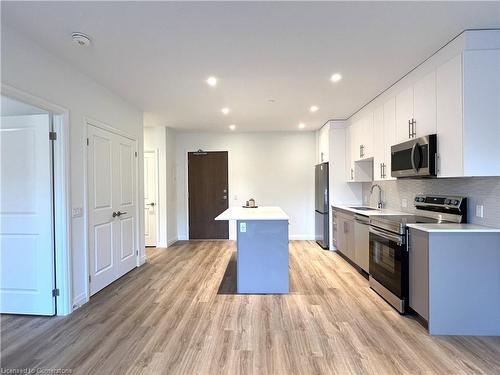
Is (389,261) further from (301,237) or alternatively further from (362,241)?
(301,237)

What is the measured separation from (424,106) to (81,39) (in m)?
3.23

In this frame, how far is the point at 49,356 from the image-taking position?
2.12 metres

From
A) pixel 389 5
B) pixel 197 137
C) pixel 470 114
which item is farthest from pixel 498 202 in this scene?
pixel 197 137

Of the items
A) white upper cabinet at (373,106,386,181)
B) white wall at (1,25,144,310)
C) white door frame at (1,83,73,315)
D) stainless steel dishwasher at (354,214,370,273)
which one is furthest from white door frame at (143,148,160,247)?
white upper cabinet at (373,106,386,181)

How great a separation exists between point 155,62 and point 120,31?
572 mm

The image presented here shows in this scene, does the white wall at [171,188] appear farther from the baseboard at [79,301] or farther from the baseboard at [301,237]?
the baseboard at [79,301]

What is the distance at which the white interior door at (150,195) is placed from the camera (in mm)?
5883

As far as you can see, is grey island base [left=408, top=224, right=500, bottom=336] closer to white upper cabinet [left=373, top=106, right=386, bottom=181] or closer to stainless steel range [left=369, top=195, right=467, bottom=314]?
stainless steel range [left=369, top=195, right=467, bottom=314]

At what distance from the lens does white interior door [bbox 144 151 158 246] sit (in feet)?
19.3

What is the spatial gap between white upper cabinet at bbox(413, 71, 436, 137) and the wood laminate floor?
1861 mm

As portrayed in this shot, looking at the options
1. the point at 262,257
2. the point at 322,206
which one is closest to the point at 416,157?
the point at 262,257

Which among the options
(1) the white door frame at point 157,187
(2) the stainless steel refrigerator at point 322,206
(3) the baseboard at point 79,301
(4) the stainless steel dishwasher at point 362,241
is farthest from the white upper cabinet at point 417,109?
(1) the white door frame at point 157,187

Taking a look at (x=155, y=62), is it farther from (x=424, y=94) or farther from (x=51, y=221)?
(x=424, y=94)

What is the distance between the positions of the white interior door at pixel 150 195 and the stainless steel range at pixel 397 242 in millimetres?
4278
